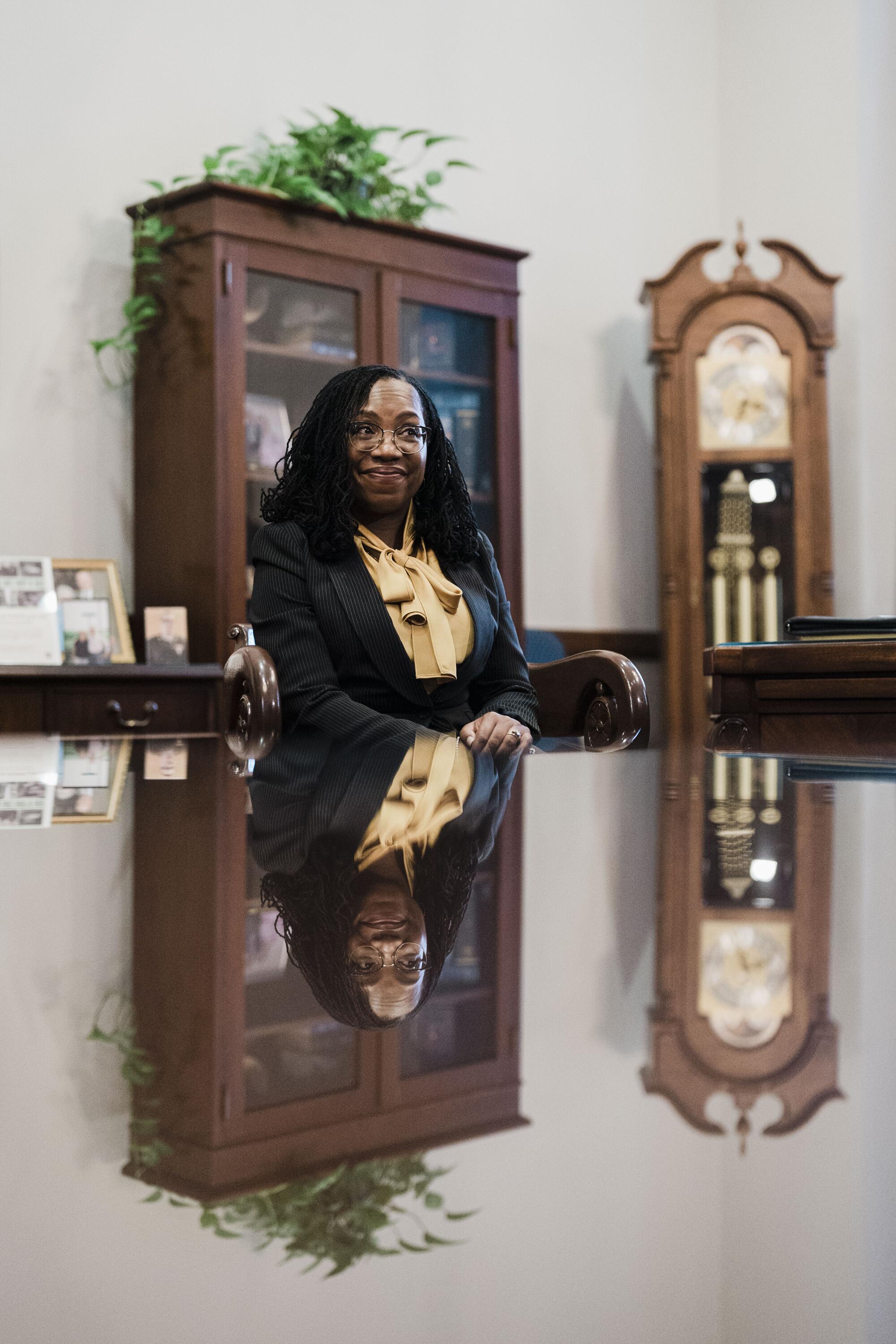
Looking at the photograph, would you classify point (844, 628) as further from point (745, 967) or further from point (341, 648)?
point (745, 967)

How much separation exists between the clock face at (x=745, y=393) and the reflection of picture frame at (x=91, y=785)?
2.88 m

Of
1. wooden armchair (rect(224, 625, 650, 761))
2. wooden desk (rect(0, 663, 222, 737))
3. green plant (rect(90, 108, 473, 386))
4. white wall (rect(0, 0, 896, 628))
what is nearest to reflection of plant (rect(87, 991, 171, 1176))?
wooden armchair (rect(224, 625, 650, 761))

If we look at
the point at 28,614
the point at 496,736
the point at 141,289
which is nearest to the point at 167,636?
the point at 28,614

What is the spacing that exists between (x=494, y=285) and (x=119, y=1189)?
3.72 meters

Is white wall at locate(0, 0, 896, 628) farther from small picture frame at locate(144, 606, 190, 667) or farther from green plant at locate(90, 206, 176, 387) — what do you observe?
small picture frame at locate(144, 606, 190, 667)

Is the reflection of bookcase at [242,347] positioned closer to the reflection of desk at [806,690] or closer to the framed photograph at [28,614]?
the framed photograph at [28,614]

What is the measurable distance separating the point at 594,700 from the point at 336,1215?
161 cm

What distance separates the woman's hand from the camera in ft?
5.08

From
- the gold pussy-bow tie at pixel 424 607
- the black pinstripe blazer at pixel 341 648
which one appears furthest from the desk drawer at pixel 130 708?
the gold pussy-bow tie at pixel 424 607

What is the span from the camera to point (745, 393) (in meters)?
4.18

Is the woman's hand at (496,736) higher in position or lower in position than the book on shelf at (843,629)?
lower

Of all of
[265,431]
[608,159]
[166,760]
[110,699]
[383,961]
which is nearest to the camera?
[383,961]

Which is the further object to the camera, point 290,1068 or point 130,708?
point 130,708

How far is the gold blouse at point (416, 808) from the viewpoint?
49 centimetres
